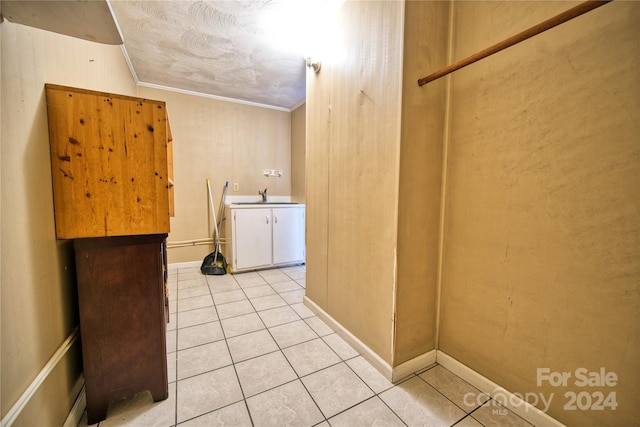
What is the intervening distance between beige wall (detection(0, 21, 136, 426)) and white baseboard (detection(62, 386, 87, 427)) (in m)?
0.03

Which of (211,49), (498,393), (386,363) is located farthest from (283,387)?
(211,49)

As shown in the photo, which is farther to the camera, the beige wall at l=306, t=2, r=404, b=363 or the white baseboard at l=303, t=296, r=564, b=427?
the beige wall at l=306, t=2, r=404, b=363

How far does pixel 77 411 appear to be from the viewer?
1170 mm

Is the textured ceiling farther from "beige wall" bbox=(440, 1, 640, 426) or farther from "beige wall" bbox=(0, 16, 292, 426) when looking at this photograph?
"beige wall" bbox=(440, 1, 640, 426)

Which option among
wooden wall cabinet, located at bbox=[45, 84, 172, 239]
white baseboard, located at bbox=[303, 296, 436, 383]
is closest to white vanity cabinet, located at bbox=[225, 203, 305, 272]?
white baseboard, located at bbox=[303, 296, 436, 383]

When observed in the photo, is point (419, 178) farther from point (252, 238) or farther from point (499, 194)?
point (252, 238)

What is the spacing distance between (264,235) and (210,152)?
4.74 ft

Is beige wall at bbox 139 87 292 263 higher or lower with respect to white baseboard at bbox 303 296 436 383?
higher

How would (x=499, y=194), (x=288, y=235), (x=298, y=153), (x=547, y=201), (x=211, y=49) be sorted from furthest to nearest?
(x=298, y=153)
(x=288, y=235)
(x=211, y=49)
(x=499, y=194)
(x=547, y=201)

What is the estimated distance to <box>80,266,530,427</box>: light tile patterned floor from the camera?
46.6 inches

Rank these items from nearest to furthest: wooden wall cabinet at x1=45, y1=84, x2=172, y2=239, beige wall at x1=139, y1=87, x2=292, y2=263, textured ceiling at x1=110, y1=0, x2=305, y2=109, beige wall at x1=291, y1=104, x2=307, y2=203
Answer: wooden wall cabinet at x1=45, y1=84, x2=172, y2=239 → textured ceiling at x1=110, y1=0, x2=305, y2=109 → beige wall at x1=139, y1=87, x2=292, y2=263 → beige wall at x1=291, y1=104, x2=307, y2=203

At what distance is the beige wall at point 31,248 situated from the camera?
0.82 metres

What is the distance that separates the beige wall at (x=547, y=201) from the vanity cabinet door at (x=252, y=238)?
243cm

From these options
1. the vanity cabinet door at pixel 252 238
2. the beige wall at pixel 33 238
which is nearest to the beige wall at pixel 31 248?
the beige wall at pixel 33 238
